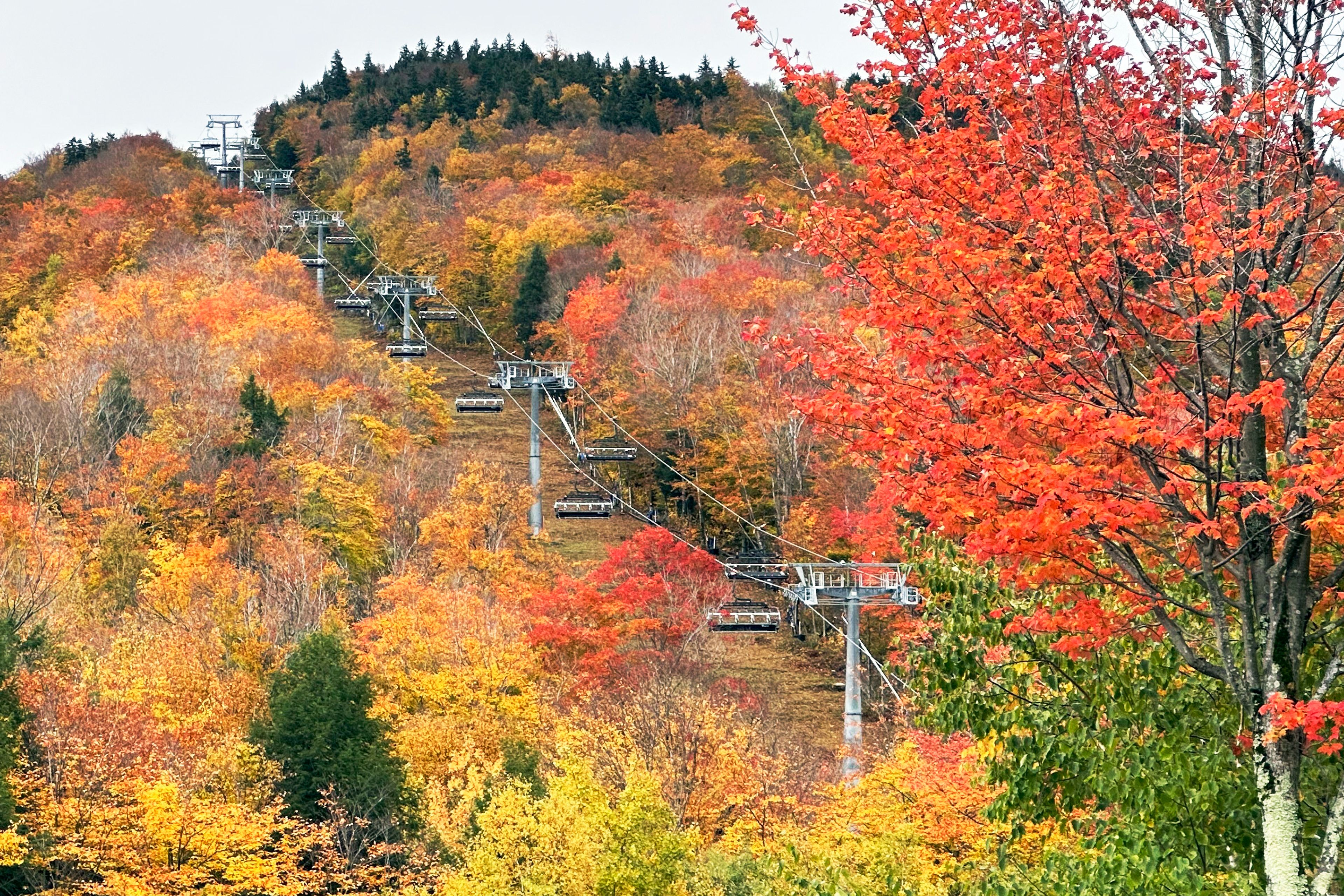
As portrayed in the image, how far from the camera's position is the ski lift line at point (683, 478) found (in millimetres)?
45938

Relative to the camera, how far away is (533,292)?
71.6 metres

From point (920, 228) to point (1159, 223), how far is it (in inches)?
45.7

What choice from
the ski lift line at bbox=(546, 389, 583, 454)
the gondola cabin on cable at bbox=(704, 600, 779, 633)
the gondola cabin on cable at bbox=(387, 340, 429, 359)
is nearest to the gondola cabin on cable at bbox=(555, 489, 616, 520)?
the ski lift line at bbox=(546, 389, 583, 454)

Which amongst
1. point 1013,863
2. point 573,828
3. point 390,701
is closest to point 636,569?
point 390,701

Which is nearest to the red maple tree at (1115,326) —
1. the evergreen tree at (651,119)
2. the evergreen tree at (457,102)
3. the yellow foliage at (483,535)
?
the yellow foliage at (483,535)

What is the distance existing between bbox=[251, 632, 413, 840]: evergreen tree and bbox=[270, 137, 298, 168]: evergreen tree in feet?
267

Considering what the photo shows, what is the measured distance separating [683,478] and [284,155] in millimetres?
61226

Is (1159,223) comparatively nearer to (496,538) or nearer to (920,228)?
(920,228)

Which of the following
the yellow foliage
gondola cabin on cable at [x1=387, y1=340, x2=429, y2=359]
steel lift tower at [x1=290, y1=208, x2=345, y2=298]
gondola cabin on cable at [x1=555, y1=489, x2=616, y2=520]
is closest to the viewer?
the yellow foliage

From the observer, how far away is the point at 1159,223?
7.77m

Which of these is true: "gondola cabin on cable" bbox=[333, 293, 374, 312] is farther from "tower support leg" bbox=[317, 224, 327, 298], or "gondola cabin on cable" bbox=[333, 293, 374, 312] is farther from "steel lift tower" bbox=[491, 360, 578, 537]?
"steel lift tower" bbox=[491, 360, 578, 537]

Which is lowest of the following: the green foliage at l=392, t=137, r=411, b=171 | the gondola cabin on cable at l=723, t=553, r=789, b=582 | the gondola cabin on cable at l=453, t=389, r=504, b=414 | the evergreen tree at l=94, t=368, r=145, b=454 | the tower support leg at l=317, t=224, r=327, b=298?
the gondola cabin on cable at l=723, t=553, r=789, b=582

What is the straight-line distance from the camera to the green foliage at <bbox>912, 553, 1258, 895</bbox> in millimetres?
8102

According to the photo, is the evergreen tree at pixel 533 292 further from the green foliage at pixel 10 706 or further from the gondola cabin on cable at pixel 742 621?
the green foliage at pixel 10 706
